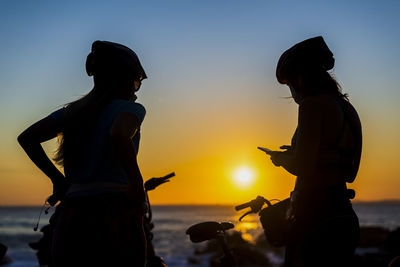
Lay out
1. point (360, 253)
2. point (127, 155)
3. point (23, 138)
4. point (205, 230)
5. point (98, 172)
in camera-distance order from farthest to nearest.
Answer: point (360, 253), point (205, 230), point (23, 138), point (98, 172), point (127, 155)

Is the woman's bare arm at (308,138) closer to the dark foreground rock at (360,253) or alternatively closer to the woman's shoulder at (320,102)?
the woman's shoulder at (320,102)

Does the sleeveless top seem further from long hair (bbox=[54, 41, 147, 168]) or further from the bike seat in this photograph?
the bike seat

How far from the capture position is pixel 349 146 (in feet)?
11.5

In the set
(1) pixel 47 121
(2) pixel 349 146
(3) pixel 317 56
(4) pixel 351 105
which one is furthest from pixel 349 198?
(1) pixel 47 121

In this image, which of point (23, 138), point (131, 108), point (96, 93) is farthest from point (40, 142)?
point (131, 108)

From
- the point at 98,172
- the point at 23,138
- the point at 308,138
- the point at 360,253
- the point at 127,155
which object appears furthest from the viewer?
the point at 360,253

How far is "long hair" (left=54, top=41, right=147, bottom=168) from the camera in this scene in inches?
124

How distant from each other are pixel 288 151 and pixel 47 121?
74.2 inches

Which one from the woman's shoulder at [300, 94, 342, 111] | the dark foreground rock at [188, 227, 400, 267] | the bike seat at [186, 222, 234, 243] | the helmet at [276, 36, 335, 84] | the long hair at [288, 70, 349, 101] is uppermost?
the helmet at [276, 36, 335, 84]

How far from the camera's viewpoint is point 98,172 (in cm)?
307

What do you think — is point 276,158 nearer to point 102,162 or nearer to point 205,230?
point 205,230

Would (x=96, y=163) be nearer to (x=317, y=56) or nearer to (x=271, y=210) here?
(x=271, y=210)

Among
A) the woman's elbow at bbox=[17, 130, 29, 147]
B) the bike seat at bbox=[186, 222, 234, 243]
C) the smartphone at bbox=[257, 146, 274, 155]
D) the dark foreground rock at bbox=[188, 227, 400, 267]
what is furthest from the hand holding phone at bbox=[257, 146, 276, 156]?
the dark foreground rock at bbox=[188, 227, 400, 267]

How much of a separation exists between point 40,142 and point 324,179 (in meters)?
2.09
